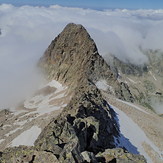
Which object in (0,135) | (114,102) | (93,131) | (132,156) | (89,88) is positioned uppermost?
(132,156)

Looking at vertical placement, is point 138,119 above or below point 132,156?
below

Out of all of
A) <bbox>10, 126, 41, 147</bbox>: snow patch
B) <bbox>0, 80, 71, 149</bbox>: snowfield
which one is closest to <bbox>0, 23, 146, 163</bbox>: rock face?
<bbox>0, 80, 71, 149</bbox>: snowfield

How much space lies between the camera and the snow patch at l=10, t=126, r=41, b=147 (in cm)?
5885

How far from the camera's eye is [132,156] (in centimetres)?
2756

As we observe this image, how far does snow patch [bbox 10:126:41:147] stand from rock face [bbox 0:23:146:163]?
9.97 m

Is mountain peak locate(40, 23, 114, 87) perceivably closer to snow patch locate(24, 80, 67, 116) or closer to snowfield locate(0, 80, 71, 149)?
snow patch locate(24, 80, 67, 116)

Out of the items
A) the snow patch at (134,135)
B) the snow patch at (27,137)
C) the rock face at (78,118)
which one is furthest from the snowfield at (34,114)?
the snow patch at (134,135)

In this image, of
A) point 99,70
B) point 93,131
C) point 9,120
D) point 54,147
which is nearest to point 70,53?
point 99,70

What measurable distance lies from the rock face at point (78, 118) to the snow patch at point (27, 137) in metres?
9.97

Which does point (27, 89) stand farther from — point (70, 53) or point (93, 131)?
point (93, 131)

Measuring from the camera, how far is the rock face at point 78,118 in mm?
24641

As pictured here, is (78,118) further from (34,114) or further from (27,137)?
(34,114)

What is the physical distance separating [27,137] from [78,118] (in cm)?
2492

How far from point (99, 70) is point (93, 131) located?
76781 millimetres
